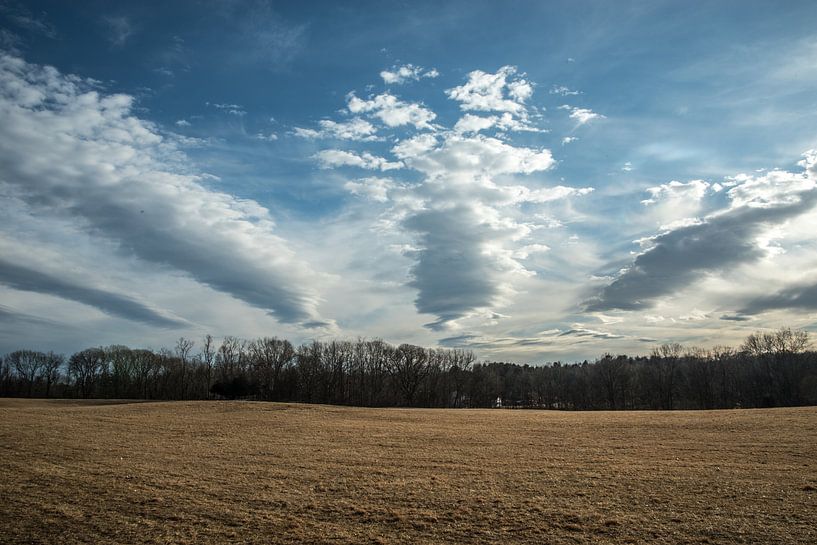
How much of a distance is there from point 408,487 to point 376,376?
336 ft

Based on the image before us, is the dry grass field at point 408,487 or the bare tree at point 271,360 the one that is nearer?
the dry grass field at point 408,487

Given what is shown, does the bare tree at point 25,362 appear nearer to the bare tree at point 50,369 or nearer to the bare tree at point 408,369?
the bare tree at point 50,369

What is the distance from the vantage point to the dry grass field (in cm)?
1130

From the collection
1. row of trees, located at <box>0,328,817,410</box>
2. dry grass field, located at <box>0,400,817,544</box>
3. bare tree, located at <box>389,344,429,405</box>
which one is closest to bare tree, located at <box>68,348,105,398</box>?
row of trees, located at <box>0,328,817,410</box>

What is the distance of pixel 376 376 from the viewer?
116 meters

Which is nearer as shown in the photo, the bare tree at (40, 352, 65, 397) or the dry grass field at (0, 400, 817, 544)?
the dry grass field at (0, 400, 817, 544)

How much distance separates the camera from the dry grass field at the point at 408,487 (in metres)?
11.3

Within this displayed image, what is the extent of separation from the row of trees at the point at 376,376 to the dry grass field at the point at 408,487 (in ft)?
265

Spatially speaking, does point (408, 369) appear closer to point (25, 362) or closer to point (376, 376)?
point (376, 376)

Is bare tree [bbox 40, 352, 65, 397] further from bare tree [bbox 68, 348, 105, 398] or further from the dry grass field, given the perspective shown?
the dry grass field

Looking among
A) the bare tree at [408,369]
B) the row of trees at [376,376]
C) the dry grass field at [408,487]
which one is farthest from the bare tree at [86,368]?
the dry grass field at [408,487]

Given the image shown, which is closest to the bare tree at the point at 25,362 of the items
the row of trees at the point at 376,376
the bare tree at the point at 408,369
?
the row of trees at the point at 376,376

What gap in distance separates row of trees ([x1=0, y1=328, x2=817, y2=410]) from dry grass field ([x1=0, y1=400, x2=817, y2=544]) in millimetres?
80776

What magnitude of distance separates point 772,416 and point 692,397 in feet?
269
